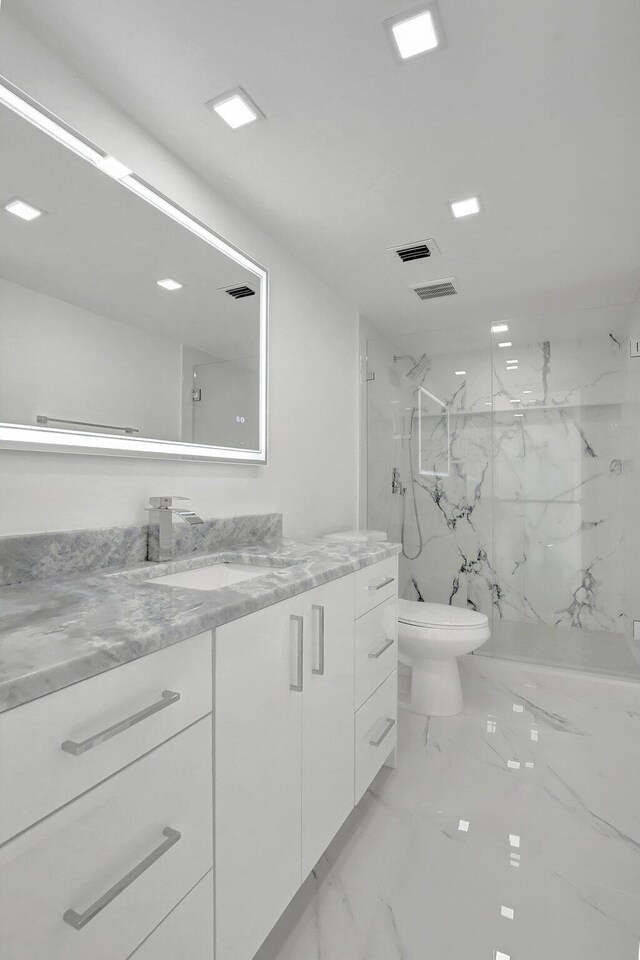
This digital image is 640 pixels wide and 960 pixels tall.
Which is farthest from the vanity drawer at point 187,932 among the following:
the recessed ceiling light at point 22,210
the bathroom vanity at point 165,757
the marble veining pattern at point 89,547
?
the recessed ceiling light at point 22,210

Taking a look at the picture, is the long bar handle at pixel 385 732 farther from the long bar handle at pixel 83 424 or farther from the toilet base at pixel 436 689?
the long bar handle at pixel 83 424

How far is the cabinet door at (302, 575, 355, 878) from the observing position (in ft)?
4.05

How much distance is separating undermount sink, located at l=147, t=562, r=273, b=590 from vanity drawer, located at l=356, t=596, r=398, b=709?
37cm

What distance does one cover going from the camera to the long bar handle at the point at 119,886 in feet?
2.04

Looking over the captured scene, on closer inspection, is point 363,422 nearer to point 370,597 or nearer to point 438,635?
point 438,635

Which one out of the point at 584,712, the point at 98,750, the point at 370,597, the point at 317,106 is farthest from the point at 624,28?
the point at 584,712

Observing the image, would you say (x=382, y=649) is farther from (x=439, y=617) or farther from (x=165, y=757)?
(x=165, y=757)

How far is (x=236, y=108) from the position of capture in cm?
144

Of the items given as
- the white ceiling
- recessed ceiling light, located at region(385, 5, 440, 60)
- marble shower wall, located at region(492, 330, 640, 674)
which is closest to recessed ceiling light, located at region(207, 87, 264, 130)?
the white ceiling

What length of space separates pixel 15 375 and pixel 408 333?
8.92 ft

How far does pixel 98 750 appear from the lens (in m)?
0.66

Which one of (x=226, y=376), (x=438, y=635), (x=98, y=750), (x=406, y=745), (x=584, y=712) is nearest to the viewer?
(x=98, y=750)

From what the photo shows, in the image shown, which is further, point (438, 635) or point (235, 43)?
point (438, 635)

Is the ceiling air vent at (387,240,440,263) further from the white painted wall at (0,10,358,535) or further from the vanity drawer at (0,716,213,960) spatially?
the vanity drawer at (0,716,213,960)
